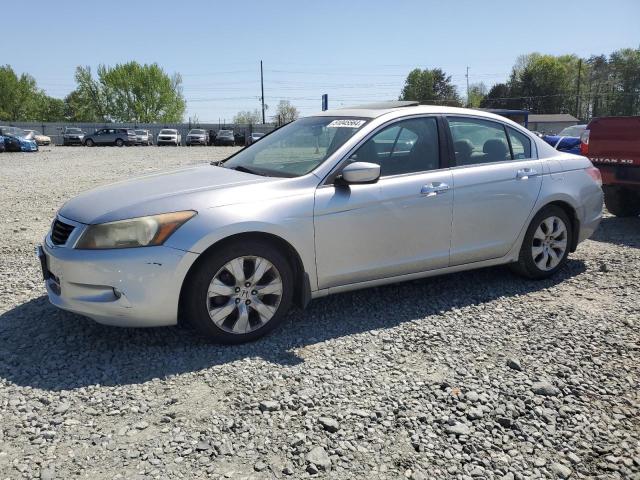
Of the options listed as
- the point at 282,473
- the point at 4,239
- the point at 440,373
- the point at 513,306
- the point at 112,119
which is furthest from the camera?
the point at 112,119

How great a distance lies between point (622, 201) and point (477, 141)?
15.8 ft

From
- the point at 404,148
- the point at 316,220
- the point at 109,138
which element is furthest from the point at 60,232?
the point at 109,138

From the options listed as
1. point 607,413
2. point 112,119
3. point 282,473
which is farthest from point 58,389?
point 112,119

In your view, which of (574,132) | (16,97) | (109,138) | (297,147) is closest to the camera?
(297,147)

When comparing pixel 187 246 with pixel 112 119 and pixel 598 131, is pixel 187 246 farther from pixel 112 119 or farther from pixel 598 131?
pixel 112 119

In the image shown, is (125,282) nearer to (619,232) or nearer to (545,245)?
(545,245)

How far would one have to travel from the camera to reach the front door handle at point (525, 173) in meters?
4.83

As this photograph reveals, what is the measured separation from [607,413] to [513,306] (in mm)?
1647

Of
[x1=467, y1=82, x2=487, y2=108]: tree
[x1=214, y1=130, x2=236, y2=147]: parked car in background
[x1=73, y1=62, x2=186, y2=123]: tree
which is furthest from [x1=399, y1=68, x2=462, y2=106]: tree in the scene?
[x1=214, y1=130, x2=236, y2=147]: parked car in background

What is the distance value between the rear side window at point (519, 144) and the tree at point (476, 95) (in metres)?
106

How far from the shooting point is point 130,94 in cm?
9762

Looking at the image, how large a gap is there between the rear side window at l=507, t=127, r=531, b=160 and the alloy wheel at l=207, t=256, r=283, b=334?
102 inches

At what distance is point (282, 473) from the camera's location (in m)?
2.44

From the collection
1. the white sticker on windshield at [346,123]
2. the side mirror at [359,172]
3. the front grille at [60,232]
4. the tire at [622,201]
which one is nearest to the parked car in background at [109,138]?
the tire at [622,201]
